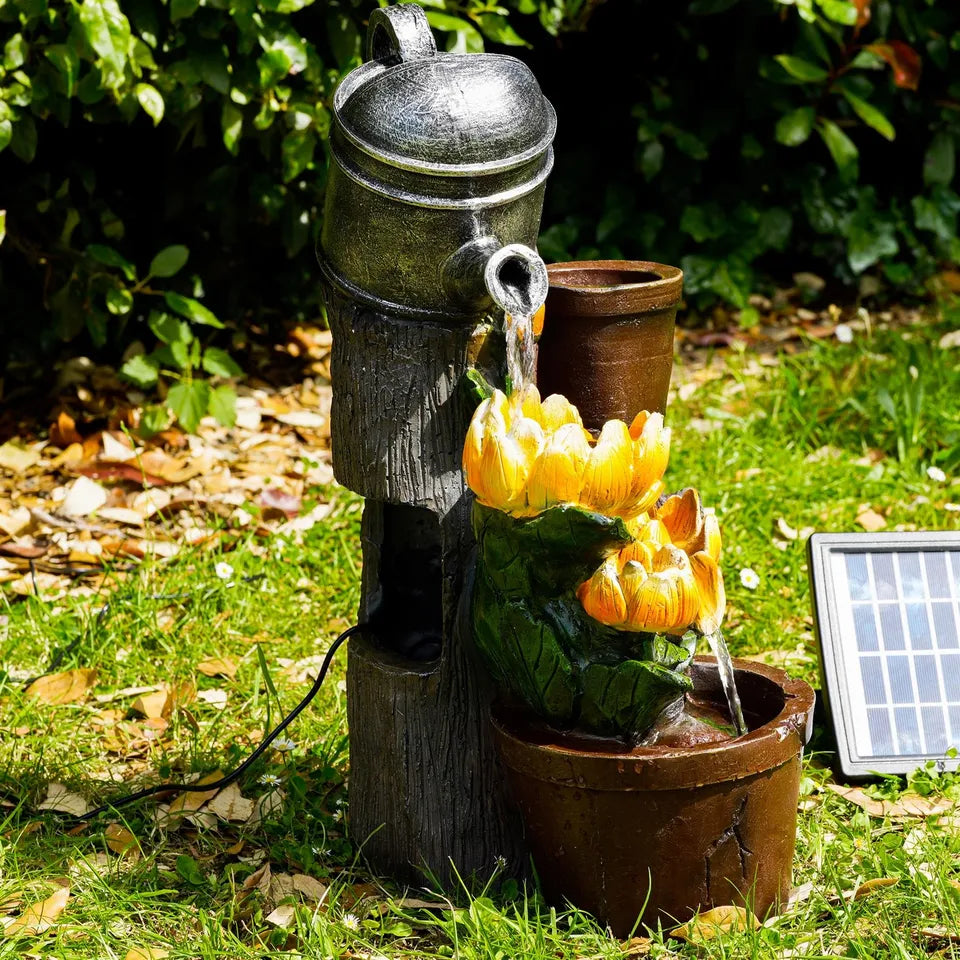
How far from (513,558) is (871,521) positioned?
172 centimetres

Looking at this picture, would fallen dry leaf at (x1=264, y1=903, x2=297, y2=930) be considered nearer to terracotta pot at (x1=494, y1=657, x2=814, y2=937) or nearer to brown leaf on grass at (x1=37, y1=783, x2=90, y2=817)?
terracotta pot at (x1=494, y1=657, x2=814, y2=937)

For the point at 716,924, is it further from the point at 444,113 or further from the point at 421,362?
the point at 444,113

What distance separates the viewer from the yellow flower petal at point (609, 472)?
1.81m

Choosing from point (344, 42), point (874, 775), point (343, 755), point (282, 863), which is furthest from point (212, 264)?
point (874, 775)

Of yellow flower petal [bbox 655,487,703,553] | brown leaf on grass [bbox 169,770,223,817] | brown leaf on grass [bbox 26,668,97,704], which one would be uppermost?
yellow flower petal [bbox 655,487,703,553]

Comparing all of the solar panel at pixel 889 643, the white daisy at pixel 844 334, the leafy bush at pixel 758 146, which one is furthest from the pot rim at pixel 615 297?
the leafy bush at pixel 758 146

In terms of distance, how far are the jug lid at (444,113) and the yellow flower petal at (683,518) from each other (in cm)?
56

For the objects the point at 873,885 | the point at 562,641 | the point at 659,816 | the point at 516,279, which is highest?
the point at 516,279

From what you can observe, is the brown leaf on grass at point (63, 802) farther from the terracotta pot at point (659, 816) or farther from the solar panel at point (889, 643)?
the solar panel at point (889, 643)

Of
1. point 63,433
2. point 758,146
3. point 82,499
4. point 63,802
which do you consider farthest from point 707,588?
point 758,146

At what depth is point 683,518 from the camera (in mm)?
1981

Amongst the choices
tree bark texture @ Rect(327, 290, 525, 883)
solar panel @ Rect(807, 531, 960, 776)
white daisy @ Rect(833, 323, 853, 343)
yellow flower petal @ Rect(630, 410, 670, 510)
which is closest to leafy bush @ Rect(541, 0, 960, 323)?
white daisy @ Rect(833, 323, 853, 343)

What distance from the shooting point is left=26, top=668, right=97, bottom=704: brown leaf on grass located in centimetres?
271

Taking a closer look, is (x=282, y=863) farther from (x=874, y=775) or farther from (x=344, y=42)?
(x=344, y=42)
